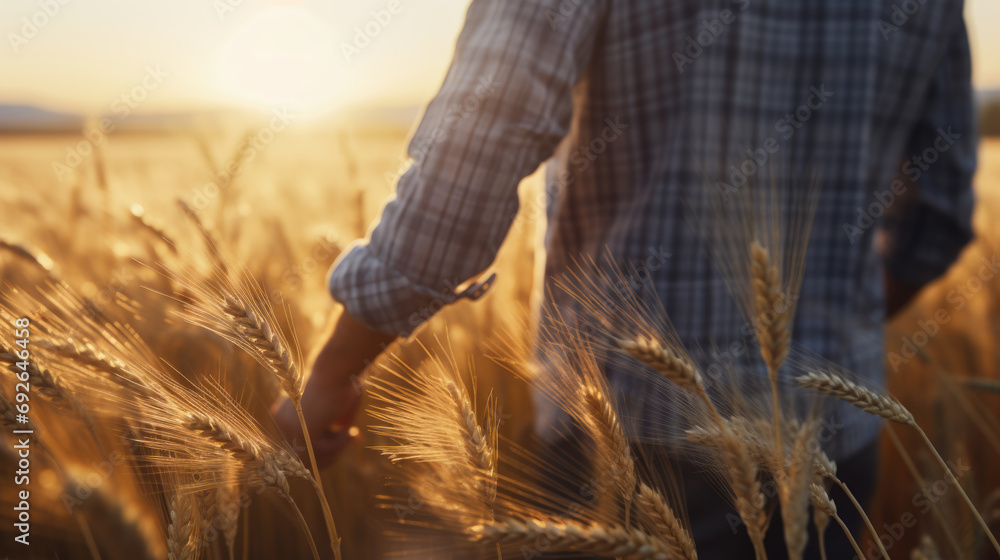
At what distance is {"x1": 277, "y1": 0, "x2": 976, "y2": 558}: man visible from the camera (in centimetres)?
89

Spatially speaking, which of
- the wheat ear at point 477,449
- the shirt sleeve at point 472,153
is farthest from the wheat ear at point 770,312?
the shirt sleeve at point 472,153

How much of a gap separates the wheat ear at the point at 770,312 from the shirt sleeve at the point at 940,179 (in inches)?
42.0

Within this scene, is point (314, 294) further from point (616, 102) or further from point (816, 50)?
point (816, 50)

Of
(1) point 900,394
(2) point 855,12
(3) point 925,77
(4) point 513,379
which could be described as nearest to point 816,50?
(2) point 855,12

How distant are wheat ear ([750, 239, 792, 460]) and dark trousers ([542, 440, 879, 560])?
1.72ft

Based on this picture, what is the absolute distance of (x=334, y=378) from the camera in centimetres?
96

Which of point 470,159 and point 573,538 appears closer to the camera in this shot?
point 573,538

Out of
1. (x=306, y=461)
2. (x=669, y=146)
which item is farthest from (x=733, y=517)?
(x=306, y=461)

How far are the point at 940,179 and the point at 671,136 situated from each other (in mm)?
949

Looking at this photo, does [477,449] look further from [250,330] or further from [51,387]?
[51,387]

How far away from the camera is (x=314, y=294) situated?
1786 millimetres

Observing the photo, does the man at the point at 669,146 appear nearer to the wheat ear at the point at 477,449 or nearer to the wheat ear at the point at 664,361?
the wheat ear at the point at 477,449

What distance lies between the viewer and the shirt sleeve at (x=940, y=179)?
1287 millimetres

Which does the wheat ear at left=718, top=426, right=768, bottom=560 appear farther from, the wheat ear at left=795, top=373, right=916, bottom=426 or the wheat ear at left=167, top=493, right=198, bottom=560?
the wheat ear at left=167, top=493, right=198, bottom=560
